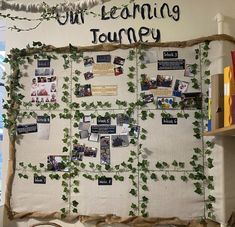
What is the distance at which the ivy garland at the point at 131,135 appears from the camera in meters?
2.52

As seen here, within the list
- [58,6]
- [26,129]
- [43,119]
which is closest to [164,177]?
[43,119]

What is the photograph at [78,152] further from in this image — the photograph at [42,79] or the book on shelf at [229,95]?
the book on shelf at [229,95]

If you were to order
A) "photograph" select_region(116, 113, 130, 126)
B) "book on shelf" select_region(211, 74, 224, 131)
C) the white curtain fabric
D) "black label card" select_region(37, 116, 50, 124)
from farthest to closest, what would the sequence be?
"black label card" select_region(37, 116, 50, 124) → "photograph" select_region(116, 113, 130, 126) → "book on shelf" select_region(211, 74, 224, 131) → the white curtain fabric

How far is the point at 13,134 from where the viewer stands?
277 cm

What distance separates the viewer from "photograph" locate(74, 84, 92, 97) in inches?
106

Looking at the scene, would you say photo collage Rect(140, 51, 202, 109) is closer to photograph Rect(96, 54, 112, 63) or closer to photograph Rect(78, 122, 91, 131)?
photograph Rect(96, 54, 112, 63)

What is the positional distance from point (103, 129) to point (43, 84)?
61 centimetres

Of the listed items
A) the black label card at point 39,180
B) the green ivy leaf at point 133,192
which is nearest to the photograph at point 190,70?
the green ivy leaf at point 133,192

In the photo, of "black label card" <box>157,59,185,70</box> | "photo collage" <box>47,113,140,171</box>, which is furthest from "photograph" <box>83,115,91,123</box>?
"black label card" <box>157,59,185,70</box>

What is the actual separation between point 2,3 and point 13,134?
56.1 inches

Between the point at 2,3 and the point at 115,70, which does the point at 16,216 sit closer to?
the point at 115,70

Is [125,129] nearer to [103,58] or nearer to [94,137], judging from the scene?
[94,137]

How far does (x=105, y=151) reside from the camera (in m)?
2.63

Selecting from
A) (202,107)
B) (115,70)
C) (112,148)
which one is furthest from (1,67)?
(202,107)
